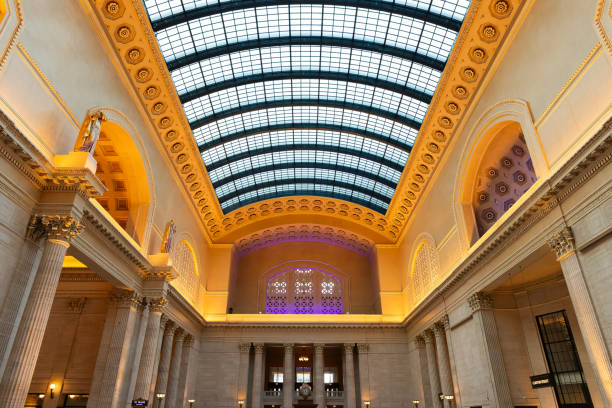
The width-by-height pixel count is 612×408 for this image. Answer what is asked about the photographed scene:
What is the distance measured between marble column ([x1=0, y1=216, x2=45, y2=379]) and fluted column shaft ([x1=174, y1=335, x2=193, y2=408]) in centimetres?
1846

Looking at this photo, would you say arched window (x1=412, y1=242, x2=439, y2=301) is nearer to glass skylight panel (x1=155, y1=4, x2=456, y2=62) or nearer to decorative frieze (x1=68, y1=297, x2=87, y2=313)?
glass skylight panel (x1=155, y1=4, x2=456, y2=62)

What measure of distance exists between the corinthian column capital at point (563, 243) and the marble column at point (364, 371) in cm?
2282

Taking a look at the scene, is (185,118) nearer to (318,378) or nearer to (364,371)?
(318,378)

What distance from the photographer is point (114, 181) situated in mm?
23734

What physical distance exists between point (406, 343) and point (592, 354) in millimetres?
23535

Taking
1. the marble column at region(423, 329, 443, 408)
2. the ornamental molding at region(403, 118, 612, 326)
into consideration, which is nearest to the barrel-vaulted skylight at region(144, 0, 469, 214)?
the ornamental molding at region(403, 118, 612, 326)

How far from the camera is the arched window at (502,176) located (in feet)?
70.3

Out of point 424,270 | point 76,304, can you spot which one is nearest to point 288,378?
point 424,270

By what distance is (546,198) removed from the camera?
15805 mm

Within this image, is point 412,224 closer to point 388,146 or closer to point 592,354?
point 388,146

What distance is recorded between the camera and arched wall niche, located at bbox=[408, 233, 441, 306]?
96.0 ft

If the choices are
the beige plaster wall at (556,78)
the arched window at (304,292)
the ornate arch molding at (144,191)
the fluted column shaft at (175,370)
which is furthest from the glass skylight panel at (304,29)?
the arched window at (304,292)

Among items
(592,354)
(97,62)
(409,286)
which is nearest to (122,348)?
(97,62)

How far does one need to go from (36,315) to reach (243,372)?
2393 cm
